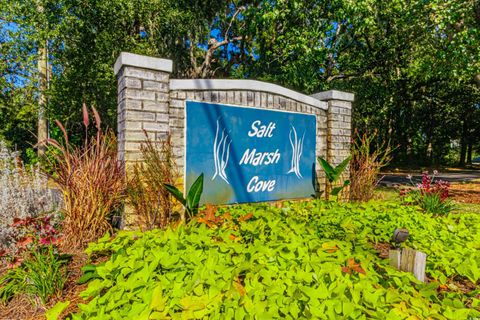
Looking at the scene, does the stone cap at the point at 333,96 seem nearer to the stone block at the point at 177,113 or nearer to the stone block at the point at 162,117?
the stone block at the point at 177,113

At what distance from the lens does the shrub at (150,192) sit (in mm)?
3469

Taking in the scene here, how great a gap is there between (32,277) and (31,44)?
10499mm

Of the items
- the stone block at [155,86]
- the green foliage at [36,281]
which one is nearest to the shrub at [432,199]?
the stone block at [155,86]

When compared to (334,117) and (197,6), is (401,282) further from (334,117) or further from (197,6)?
(197,6)

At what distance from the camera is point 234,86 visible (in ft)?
15.1

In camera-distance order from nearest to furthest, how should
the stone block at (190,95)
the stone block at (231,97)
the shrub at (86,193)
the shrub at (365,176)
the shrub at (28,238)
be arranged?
the shrub at (28,238), the shrub at (86,193), the stone block at (190,95), the stone block at (231,97), the shrub at (365,176)

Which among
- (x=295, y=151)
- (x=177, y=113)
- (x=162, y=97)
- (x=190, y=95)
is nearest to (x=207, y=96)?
(x=190, y=95)

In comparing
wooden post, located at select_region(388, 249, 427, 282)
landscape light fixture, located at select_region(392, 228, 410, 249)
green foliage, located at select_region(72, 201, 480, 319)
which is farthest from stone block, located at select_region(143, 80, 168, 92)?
wooden post, located at select_region(388, 249, 427, 282)

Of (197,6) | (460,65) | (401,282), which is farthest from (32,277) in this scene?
(197,6)

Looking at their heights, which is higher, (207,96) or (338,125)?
(207,96)

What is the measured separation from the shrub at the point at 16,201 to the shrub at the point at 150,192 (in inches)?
42.1

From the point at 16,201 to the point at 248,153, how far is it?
3.07 m

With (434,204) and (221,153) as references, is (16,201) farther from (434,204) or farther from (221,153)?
(434,204)

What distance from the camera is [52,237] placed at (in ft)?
8.42
